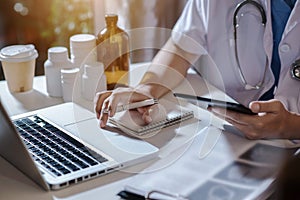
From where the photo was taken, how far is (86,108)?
1159 mm

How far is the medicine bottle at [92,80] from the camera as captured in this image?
3.96ft

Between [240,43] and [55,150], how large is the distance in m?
0.71

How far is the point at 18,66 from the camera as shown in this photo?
1.26 metres

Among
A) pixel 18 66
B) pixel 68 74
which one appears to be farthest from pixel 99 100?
pixel 18 66

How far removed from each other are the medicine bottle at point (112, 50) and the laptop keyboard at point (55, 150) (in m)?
0.32

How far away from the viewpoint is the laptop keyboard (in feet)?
2.81

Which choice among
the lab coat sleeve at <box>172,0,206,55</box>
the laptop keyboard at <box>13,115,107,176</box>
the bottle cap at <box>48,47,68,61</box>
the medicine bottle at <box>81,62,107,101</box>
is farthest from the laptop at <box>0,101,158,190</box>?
the lab coat sleeve at <box>172,0,206,55</box>

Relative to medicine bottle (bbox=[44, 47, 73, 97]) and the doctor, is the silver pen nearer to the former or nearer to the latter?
the doctor

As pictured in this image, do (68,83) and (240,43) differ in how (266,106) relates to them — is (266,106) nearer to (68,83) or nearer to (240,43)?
(240,43)

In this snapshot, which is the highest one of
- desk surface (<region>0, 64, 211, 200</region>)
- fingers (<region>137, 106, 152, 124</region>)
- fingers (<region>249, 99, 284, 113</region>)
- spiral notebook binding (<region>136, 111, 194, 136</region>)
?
fingers (<region>249, 99, 284, 113</region>)

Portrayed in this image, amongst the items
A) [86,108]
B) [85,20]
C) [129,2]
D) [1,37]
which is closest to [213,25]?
[86,108]

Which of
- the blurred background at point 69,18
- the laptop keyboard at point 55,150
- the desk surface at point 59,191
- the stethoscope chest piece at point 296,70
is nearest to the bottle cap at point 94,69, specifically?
the laptop keyboard at point 55,150

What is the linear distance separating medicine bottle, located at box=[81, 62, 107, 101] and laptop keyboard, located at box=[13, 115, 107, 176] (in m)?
0.19

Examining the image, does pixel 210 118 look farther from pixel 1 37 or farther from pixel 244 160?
pixel 1 37
